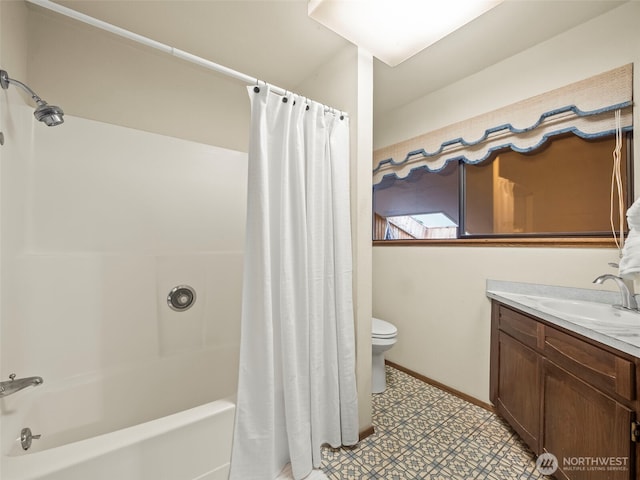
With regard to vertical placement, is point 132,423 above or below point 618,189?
below

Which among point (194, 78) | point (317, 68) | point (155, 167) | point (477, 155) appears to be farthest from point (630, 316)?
point (194, 78)

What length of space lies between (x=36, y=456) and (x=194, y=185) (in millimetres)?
1470

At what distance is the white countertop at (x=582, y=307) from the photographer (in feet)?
3.06

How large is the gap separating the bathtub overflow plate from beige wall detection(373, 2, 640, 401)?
1.68 metres

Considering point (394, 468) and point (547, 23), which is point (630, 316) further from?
point (547, 23)

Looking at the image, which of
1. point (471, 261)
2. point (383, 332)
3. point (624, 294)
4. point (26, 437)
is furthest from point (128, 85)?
point (624, 294)

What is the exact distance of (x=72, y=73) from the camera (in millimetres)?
1612

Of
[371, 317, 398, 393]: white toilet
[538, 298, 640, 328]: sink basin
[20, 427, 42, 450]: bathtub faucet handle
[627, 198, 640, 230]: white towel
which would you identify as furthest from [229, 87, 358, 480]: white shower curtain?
[627, 198, 640, 230]: white towel

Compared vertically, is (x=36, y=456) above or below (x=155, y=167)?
below

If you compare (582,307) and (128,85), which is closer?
(582,307)

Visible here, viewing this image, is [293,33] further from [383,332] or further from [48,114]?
[383,332]

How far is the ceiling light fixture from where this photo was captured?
1.23 m

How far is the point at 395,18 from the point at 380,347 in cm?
201

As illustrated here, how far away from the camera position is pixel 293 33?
161 cm
